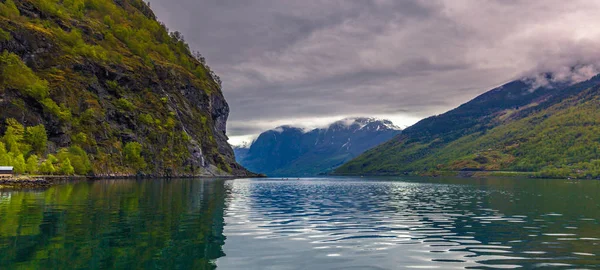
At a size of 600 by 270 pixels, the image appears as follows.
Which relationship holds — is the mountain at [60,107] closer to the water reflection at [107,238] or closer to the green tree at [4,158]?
the green tree at [4,158]

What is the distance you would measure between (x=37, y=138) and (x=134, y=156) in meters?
49.5

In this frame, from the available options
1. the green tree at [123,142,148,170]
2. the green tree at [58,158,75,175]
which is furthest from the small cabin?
the green tree at [123,142,148,170]

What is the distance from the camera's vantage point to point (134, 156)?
595ft

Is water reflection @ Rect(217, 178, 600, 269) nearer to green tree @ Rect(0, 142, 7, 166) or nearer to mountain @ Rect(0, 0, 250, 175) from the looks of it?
green tree @ Rect(0, 142, 7, 166)

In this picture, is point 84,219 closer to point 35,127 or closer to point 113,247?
point 113,247

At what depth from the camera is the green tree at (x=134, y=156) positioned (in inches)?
7082

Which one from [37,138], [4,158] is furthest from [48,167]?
[37,138]

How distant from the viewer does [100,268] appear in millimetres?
21109

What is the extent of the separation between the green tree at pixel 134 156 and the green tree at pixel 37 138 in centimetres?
4415

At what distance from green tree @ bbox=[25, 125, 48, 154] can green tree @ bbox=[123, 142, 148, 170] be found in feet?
145

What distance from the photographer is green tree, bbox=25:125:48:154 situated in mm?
133250

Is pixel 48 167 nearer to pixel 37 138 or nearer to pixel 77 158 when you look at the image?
pixel 37 138

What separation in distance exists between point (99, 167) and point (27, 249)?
149254 mm

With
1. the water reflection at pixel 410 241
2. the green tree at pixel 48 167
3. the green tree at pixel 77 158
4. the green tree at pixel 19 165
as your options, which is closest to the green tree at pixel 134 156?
the green tree at pixel 77 158
